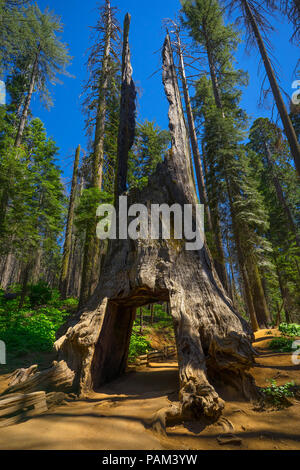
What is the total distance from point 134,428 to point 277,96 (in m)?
9.84

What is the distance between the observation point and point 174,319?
13.1 feet

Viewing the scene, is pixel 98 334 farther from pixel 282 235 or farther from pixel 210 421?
pixel 282 235

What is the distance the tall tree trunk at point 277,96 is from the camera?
7012 millimetres

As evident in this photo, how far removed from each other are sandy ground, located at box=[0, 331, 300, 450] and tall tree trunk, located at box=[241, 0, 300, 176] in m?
6.77

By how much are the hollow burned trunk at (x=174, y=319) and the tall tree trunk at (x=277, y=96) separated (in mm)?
3710

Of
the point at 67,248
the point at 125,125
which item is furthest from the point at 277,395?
the point at 67,248

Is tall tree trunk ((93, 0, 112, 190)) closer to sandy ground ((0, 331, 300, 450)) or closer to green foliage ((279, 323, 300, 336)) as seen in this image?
sandy ground ((0, 331, 300, 450))

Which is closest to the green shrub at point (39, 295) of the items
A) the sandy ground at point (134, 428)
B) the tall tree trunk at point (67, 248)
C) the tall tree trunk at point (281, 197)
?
the tall tree trunk at point (67, 248)

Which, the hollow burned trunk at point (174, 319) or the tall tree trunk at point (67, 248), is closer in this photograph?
the hollow burned trunk at point (174, 319)

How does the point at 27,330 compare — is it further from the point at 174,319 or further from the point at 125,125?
the point at 125,125

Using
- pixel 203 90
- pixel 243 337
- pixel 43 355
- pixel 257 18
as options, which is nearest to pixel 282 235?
pixel 203 90

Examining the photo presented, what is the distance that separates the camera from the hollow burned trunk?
11.6 feet

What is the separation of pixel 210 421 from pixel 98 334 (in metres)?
2.32

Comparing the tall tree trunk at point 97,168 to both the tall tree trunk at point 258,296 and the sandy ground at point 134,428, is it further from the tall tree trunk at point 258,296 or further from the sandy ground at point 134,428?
the tall tree trunk at point 258,296
